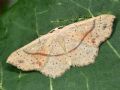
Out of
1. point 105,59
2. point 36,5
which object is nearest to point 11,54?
point 36,5

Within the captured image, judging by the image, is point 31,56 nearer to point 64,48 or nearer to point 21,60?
point 21,60

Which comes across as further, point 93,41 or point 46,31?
point 46,31

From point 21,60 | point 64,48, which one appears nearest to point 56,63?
Answer: point 64,48

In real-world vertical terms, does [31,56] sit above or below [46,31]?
below

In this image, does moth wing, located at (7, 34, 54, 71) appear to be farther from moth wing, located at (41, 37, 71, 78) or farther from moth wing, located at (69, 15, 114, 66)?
moth wing, located at (69, 15, 114, 66)

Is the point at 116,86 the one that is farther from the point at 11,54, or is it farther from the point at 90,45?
the point at 11,54

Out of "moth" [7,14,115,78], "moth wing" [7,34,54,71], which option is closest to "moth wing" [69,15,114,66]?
"moth" [7,14,115,78]
